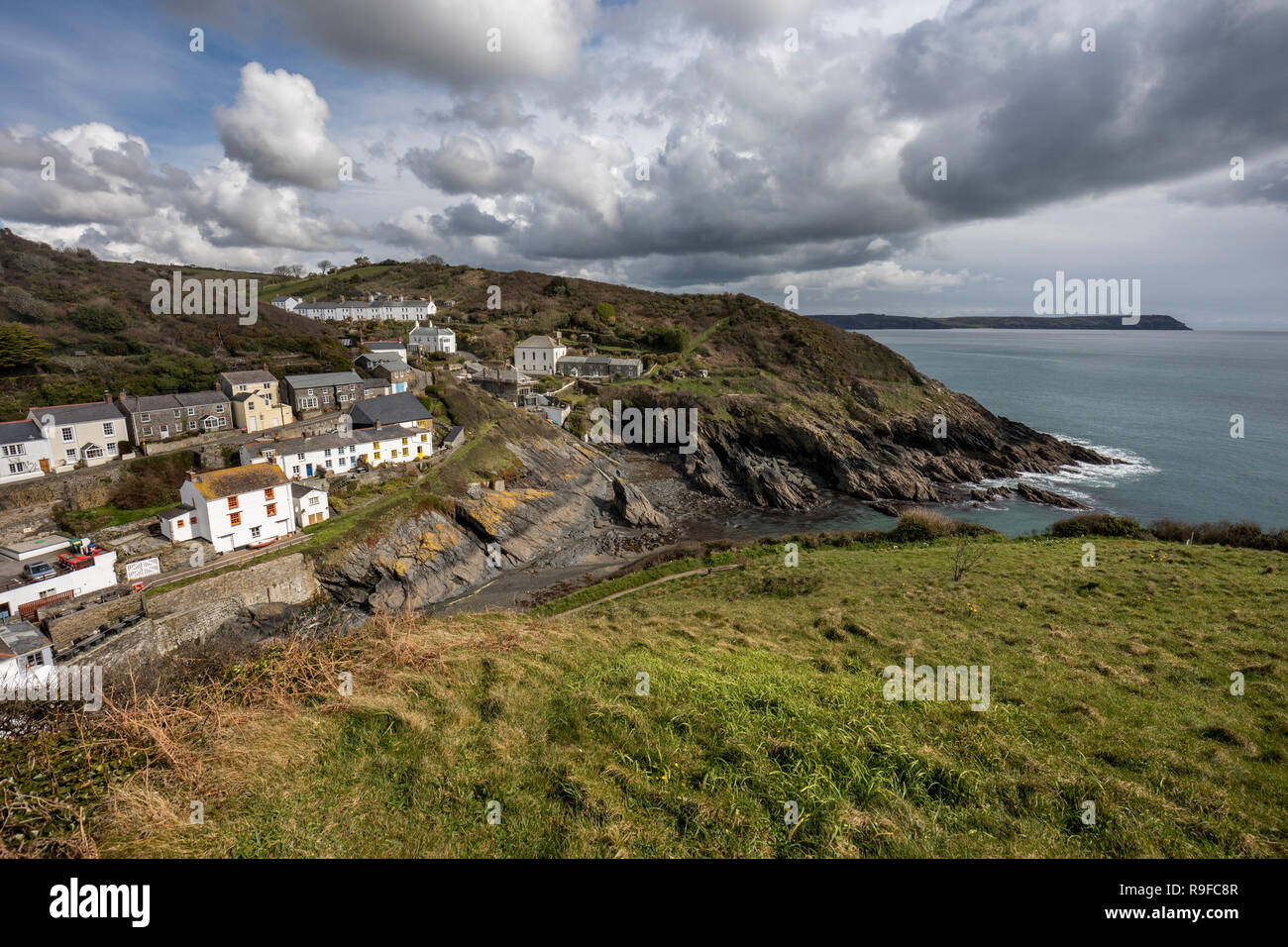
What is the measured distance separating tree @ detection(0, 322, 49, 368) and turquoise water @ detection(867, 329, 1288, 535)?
2981 inches

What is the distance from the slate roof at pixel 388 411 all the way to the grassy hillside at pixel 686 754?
36166 mm

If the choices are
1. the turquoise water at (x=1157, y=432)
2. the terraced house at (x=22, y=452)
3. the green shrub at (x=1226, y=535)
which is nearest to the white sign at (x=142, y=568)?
the terraced house at (x=22, y=452)

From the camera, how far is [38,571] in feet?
71.3

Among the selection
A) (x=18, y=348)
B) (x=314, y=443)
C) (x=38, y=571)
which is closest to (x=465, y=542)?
(x=314, y=443)

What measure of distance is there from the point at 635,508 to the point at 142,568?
30186 mm

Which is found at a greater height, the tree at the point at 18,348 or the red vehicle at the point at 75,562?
the tree at the point at 18,348

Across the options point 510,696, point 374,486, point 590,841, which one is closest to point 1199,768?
point 590,841

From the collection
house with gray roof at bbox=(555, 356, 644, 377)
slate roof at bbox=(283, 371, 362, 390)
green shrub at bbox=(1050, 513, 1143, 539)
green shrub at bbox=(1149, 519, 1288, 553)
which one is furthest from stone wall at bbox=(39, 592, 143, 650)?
house with gray roof at bbox=(555, 356, 644, 377)

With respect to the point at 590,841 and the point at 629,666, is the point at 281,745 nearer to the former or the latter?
the point at 590,841

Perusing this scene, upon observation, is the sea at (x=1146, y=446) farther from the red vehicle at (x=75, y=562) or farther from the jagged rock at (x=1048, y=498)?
the red vehicle at (x=75, y=562)

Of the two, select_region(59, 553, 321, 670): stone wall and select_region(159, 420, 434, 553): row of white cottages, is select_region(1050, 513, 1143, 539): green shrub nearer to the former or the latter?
select_region(59, 553, 321, 670): stone wall

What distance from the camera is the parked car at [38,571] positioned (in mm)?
21578

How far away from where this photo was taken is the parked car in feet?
70.8

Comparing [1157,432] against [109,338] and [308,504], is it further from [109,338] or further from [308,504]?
[109,338]
